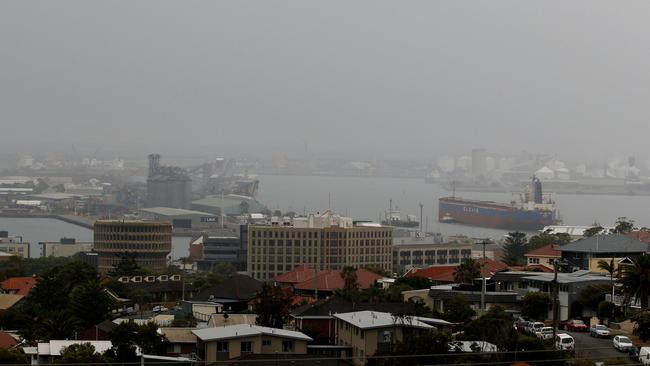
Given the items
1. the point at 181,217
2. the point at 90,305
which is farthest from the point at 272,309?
the point at 181,217

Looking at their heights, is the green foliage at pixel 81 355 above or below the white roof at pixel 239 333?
below

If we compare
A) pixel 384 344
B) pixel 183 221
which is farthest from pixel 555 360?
pixel 183 221

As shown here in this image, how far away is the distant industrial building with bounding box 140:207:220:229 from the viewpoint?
11519 cm

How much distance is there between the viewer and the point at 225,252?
67.9 meters

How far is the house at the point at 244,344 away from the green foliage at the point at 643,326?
422 centimetres

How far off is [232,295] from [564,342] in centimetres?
954

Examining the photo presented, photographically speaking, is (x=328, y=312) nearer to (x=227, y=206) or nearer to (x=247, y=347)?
(x=247, y=347)

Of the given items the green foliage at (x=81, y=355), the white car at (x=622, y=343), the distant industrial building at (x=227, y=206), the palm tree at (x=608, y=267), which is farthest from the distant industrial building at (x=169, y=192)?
the white car at (x=622, y=343)

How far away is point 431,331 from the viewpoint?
17016 mm

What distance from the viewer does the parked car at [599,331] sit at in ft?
59.6

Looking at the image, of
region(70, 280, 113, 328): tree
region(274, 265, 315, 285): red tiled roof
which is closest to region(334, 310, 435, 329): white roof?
region(70, 280, 113, 328): tree

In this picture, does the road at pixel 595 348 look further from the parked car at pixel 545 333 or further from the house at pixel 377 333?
the house at pixel 377 333

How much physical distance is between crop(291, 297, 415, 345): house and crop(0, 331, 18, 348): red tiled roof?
4.11 metres

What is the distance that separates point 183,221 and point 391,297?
307 ft
